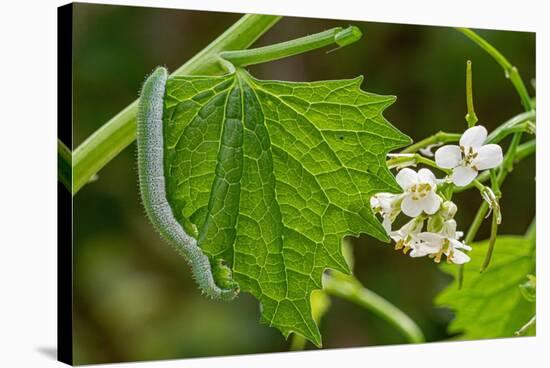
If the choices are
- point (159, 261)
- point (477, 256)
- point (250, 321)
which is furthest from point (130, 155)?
point (477, 256)

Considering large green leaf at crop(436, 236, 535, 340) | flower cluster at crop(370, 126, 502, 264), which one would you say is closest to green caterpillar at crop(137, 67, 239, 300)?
flower cluster at crop(370, 126, 502, 264)

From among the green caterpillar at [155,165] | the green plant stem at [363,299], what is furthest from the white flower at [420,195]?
the green plant stem at [363,299]

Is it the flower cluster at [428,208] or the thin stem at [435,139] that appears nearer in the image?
the flower cluster at [428,208]

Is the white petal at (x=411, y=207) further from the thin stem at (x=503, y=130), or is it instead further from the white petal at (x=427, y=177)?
the thin stem at (x=503, y=130)

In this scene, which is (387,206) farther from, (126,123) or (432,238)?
(126,123)

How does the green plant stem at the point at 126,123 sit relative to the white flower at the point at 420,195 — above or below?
above
